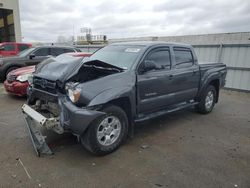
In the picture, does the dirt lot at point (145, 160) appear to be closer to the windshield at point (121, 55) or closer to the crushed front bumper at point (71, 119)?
the crushed front bumper at point (71, 119)

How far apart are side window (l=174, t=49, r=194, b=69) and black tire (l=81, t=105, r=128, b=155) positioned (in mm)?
1941

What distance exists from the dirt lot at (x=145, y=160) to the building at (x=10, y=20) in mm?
20366

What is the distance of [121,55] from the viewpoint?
409cm

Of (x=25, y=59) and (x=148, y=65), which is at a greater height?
(x=148, y=65)

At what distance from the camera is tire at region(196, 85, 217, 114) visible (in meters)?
5.56

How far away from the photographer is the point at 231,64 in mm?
9109

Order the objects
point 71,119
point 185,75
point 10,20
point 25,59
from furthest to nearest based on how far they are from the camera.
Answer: point 10,20 → point 25,59 → point 185,75 → point 71,119

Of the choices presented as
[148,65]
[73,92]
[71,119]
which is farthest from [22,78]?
[148,65]

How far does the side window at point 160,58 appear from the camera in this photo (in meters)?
4.08

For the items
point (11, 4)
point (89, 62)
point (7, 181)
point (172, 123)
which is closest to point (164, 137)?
point (172, 123)

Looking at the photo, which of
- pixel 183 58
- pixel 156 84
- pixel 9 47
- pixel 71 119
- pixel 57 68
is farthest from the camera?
pixel 9 47

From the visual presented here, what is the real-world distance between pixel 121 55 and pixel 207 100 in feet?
9.96

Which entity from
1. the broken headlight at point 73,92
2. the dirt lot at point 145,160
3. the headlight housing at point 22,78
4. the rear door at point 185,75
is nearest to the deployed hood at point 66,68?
the broken headlight at point 73,92

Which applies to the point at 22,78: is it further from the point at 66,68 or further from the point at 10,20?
the point at 10,20
